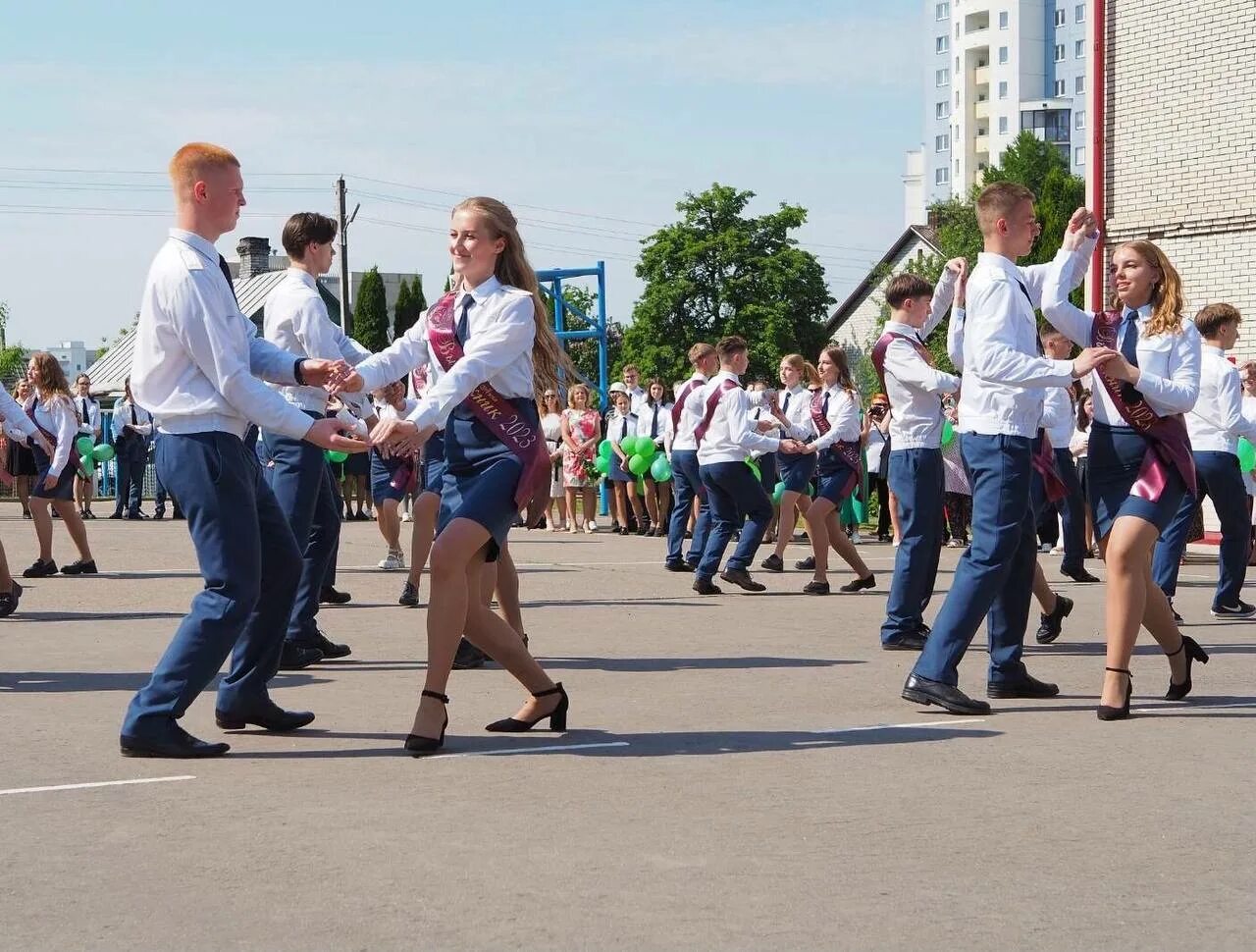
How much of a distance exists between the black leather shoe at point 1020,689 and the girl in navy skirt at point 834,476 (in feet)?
16.6

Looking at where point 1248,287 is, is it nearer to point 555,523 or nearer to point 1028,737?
point 555,523

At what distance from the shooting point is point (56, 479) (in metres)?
15.0

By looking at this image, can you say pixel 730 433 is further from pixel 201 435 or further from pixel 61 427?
pixel 201 435

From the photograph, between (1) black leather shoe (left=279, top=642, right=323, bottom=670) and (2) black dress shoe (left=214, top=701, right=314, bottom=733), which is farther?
(1) black leather shoe (left=279, top=642, right=323, bottom=670)

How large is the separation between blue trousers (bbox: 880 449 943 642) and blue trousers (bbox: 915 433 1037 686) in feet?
7.07

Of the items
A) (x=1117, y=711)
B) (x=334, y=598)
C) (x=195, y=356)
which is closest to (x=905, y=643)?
(x=1117, y=711)

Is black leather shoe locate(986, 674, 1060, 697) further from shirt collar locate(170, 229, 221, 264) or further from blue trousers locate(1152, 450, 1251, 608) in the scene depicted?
shirt collar locate(170, 229, 221, 264)

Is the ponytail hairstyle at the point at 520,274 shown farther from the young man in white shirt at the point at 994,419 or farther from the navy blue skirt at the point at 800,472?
the navy blue skirt at the point at 800,472

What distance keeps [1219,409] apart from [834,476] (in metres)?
3.44

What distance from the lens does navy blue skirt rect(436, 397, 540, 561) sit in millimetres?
6469

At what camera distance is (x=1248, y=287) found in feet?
68.6

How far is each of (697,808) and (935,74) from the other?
15331 centimetres

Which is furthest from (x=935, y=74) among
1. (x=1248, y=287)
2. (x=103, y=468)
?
(x=1248, y=287)

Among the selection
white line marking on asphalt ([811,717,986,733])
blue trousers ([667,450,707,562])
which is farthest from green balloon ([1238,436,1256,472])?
white line marking on asphalt ([811,717,986,733])
